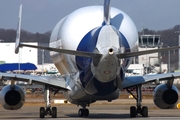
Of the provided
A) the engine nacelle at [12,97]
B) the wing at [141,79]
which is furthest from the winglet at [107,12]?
the engine nacelle at [12,97]

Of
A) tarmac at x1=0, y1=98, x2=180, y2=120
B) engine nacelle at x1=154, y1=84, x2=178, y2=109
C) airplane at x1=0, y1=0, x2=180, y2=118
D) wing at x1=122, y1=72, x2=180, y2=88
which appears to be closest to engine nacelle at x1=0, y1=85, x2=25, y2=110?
airplane at x1=0, y1=0, x2=180, y2=118

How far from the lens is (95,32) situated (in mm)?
33281

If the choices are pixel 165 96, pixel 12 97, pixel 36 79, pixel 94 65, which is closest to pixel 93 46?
pixel 94 65

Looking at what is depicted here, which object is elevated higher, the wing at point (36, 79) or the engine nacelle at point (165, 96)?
the wing at point (36, 79)

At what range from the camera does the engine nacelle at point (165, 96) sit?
3838 cm

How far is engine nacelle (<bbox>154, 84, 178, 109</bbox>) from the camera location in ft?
126

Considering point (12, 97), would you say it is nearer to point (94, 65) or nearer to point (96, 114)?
point (96, 114)

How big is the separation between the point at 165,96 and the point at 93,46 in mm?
8173

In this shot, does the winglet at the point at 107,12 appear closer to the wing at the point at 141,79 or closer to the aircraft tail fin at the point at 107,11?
the aircraft tail fin at the point at 107,11

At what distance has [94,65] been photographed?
3158 cm

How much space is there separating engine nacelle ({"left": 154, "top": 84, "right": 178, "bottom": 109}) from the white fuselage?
11.3ft

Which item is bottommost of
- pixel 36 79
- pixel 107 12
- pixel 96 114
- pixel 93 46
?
pixel 96 114

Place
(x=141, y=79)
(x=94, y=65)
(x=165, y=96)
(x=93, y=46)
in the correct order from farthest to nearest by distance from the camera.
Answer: (x=165, y=96) → (x=141, y=79) → (x=93, y=46) → (x=94, y=65)

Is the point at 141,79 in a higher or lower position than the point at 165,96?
higher
